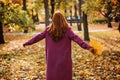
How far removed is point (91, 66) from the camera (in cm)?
1204

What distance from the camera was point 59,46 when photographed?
6.11 meters

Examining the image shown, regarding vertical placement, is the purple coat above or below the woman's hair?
below

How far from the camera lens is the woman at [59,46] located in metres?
6.03

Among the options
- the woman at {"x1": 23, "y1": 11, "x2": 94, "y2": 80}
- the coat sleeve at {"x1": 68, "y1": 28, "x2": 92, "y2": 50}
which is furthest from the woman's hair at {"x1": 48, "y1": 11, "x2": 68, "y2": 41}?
the coat sleeve at {"x1": 68, "y1": 28, "x2": 92, "y2": 50}

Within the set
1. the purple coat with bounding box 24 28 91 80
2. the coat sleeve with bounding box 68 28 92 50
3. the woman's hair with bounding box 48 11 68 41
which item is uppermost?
the woman's hair with bounding box 48 11 68 41

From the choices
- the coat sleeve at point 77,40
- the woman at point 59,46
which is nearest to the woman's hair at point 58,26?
the woman at point 59,46

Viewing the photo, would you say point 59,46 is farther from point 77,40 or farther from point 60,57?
point 77,40

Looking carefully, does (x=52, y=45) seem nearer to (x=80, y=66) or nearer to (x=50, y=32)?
(x=50, y=32)

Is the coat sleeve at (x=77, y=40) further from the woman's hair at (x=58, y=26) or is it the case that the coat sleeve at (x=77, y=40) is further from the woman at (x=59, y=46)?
the woman's hair at (x=58, y=26)

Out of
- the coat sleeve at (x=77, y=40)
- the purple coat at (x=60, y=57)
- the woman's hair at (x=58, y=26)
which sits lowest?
the purple coat at (x=60, y=57)

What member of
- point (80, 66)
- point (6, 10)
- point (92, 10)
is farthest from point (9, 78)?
point (92, 10)

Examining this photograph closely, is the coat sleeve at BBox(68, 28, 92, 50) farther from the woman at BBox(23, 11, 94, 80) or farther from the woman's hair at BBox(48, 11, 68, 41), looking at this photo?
the woman's hair at BBox(48, 11, 68, 41)

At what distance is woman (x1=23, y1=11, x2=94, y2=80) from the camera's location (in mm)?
6027

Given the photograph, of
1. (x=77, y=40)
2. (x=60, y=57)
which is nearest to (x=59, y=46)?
(x=60, y=57)
